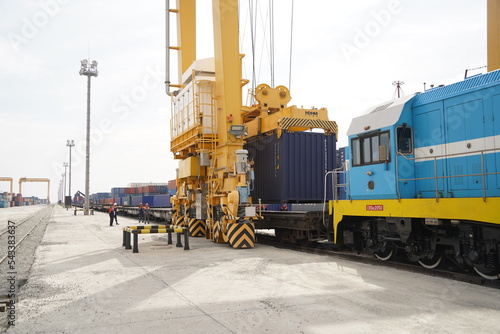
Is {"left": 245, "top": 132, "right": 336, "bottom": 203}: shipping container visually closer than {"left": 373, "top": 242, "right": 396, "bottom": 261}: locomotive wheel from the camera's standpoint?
No

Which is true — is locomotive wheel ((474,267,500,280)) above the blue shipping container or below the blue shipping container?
below

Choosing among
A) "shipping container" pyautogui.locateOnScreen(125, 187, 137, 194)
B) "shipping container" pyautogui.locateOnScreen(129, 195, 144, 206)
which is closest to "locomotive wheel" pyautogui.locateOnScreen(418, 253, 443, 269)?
"shipping container" pyautogui.locateOnScreen(129, 195, 144, 206)

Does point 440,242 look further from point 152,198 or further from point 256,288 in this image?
point 152,198

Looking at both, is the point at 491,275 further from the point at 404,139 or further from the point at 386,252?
the point at 404,139

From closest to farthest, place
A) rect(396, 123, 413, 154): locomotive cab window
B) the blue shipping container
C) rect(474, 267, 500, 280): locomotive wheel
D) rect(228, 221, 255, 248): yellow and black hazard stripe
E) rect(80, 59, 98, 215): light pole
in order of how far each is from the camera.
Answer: rect(474, 267, 500, 280): locomotive wheel
rect(396, 123, 413, 154): locomotive cab window
rect(228, 221, 255, 248): yellow and black hazard stripe
the blue shipping container
rect(80, 59, 98, 215): light pole

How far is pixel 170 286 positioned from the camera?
23.2 feet

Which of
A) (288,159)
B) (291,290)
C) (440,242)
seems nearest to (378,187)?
(440,242)

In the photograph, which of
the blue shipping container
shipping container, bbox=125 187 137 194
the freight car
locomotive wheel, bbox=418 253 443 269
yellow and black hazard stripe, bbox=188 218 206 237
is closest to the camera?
locomotive wheel, bbox=418 253 443 269

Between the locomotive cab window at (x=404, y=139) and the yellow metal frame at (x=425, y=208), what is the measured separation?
47.3 inches

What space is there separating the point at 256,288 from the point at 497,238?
4.13m

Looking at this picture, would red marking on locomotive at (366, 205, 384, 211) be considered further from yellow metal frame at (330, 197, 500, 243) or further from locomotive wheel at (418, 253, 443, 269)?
locomotive wheel at (418, 253, 443, 269)

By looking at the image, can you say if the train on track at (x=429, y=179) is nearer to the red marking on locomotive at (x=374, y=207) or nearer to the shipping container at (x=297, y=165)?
the red marking on locomotive at (x=374, y=207)

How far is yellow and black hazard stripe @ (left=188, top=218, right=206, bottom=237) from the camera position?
16.7m

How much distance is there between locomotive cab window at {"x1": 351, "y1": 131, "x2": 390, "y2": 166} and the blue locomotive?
0.07 feet
